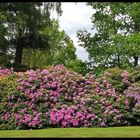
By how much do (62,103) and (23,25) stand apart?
59.3 feet

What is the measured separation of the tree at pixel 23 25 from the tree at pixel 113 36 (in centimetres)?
397

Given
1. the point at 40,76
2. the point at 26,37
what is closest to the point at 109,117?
the point at 40,76

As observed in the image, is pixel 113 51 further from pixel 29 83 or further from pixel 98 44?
pixel 29 83

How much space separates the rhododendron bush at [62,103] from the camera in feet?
38.7

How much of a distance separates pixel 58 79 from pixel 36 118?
5.74ft

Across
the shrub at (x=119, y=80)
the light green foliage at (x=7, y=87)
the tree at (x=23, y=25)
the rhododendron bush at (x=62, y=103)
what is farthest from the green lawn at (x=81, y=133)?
the tree at (x=23, y=25)

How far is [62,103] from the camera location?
12375 mm

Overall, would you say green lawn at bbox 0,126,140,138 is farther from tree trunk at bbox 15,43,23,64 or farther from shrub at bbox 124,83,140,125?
tree trunk at bbox 15,43,23,64

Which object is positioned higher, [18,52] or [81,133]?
[18,52]

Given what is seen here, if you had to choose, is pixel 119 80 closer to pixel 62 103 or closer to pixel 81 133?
pixel 62 103

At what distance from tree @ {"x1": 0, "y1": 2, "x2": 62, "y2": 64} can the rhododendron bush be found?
14717mm

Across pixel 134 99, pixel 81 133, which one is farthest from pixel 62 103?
pixel 81 133

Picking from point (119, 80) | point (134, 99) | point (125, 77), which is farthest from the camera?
point (119, 80)

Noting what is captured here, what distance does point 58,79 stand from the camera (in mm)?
13055
